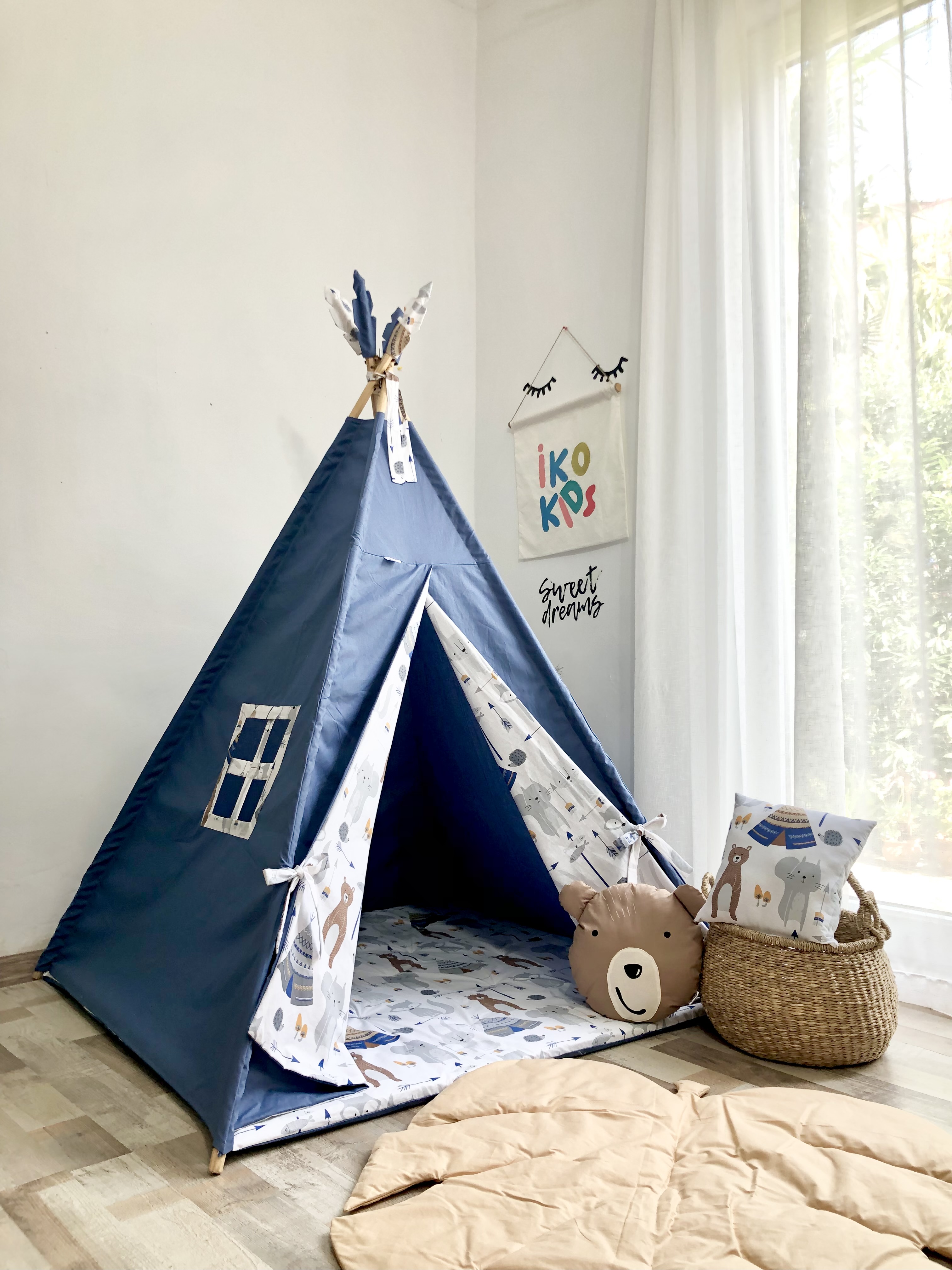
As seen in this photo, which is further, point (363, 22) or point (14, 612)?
point (363, 22)

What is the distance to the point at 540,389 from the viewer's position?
3449mm

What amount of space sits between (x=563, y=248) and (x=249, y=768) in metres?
2.22

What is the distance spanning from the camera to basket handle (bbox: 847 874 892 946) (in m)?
1.95

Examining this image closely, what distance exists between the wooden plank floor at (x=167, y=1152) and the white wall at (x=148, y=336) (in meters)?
0.80

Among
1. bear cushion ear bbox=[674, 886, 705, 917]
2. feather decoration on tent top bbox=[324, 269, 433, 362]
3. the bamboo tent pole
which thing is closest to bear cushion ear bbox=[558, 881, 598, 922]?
bear cushion ear bbox=[674, 886, 705, 917]

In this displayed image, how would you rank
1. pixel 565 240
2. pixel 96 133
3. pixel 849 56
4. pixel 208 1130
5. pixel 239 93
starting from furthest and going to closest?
pixel 565 240
pixel 239 93
pixel 96 133
pixel 849 56
pixel 208 1130

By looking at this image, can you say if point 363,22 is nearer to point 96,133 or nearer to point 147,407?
point 96,133

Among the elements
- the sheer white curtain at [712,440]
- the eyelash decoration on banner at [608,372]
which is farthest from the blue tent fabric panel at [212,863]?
the eyelash decoration on banner at [608,372]

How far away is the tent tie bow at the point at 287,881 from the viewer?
170 centimetres

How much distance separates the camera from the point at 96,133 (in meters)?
2.77

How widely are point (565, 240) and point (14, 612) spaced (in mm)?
2145

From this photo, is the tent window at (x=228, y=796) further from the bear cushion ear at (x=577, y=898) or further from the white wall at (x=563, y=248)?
the white wall at (x=563, y=248)

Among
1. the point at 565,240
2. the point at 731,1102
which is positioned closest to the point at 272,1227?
the point at 731,1102

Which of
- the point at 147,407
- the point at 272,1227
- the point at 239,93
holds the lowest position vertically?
the point at 272,1227
